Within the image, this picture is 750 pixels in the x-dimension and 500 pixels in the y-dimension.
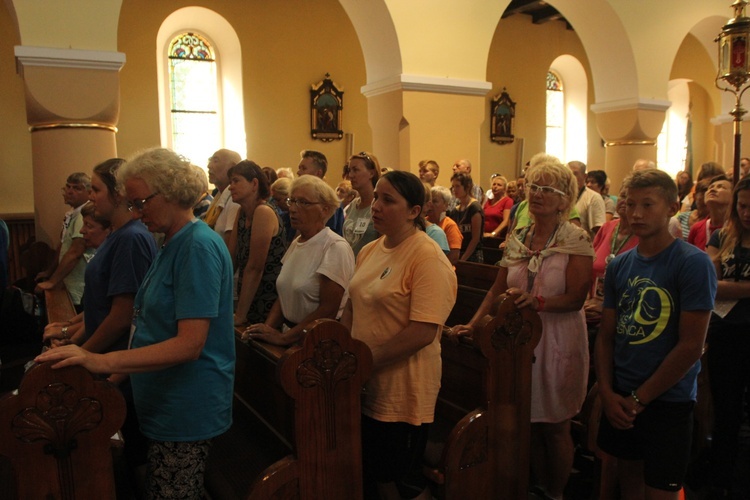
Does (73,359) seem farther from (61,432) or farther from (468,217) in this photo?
(468,217)

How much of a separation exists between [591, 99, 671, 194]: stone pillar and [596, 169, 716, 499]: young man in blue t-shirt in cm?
696

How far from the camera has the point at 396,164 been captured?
687 cm

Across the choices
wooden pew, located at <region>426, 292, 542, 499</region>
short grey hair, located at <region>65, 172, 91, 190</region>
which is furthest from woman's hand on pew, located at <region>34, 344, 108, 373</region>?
short grey hair, located at <region>65, 172, 91, 190</region>

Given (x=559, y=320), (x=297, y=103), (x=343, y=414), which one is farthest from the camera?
(x=297, y=103)

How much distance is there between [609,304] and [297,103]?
855cm

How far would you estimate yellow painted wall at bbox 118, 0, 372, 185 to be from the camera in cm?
898

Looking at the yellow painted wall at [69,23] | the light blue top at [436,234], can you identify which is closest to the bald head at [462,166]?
the light blue top at [436,234]

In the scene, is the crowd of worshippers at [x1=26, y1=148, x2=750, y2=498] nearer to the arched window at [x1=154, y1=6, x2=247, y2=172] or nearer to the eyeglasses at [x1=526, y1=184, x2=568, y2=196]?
the eyeglasses at [x1=526, y1=184, x2=568, y2=196]

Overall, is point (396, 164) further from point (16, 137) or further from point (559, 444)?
point (16, 137)

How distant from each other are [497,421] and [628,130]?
282 inches

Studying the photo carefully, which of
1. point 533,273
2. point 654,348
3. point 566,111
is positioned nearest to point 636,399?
point 654,348

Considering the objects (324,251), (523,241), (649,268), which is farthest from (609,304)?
(324,251)

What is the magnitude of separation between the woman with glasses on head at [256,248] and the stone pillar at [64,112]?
2699mm

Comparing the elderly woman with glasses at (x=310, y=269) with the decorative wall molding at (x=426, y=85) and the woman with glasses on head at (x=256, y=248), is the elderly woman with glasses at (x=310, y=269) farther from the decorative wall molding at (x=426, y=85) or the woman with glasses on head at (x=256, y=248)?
the decorative wall molding at (x=426, y=85)
